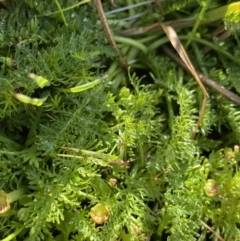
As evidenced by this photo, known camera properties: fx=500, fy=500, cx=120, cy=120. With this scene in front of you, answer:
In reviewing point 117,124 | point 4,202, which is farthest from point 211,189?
point 4,202

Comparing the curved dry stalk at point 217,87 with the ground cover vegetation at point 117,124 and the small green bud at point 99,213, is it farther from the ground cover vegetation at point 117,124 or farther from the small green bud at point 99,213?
the small green bud at point 99,213

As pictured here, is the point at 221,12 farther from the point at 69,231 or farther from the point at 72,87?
the point at 69,231

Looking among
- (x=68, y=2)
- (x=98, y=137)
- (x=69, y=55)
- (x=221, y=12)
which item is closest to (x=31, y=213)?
(x=98, y=137)

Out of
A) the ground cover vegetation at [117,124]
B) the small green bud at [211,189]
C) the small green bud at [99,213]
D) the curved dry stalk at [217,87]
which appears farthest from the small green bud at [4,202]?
the curved dry stalk at [217,87]

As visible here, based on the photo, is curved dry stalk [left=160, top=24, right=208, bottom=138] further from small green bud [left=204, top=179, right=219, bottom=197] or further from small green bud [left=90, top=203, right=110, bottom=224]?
small green bud [left=90, top=203, right=110, bottom=224]

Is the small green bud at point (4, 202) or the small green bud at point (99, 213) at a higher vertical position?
the small green bud at point (4, 202)

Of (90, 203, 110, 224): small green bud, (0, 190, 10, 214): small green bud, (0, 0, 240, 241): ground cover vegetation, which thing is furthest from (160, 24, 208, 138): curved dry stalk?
(0, 190, 10, 214): small green bud

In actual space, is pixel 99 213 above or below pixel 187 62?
below

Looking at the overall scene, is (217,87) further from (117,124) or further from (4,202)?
(4,202)

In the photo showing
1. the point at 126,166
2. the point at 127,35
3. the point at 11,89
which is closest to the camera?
the point at 11,89
